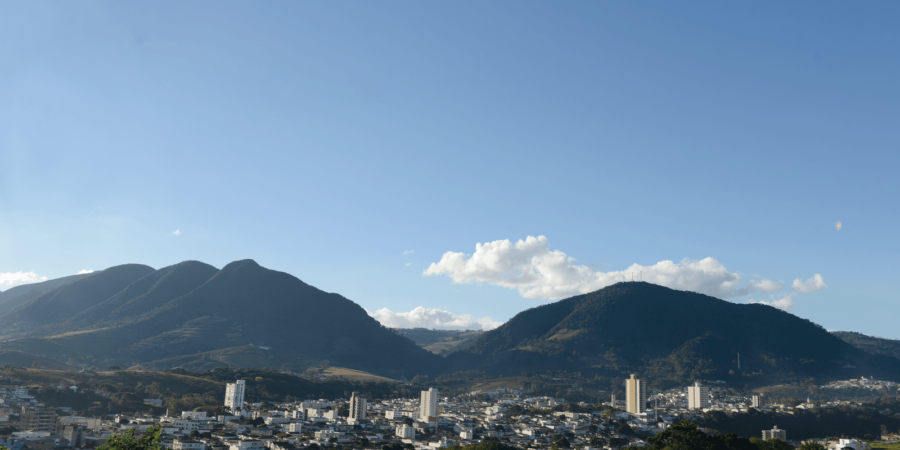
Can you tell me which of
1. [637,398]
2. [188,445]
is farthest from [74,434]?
[637,398]

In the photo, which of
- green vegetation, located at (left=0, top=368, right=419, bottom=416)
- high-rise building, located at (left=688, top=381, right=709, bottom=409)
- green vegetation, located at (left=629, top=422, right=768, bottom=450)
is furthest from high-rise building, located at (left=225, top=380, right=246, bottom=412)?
high-rise building, located at (left=688, top=381, right=709, bottom=409)

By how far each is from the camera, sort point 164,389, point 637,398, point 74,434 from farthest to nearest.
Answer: point 637,398, point 164,389, point 74,434

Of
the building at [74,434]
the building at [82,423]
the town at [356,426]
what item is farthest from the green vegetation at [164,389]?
the building at [74,434]

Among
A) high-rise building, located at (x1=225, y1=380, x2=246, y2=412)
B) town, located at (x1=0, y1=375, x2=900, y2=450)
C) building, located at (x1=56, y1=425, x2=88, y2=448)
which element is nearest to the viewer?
building, located at (x1=56, y1=425, x2=88, y2=448)

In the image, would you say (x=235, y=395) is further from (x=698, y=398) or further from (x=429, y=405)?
(x=698, y=398)

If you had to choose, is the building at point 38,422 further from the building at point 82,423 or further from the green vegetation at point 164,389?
the green vegetation at point 164,389

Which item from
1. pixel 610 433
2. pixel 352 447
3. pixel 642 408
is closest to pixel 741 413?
pixel 642 408

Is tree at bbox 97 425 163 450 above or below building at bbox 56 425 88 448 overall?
above

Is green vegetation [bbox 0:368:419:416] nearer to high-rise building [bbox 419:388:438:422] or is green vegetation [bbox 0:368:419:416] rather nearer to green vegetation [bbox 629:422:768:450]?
high-rise building [bbox 419:388:438:422]
